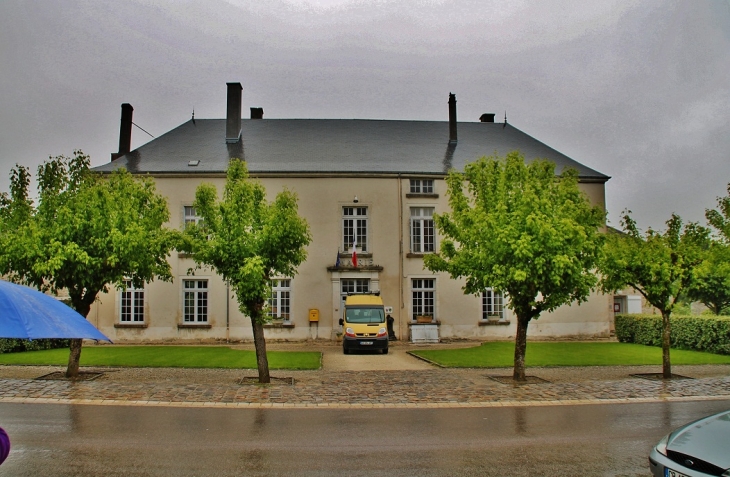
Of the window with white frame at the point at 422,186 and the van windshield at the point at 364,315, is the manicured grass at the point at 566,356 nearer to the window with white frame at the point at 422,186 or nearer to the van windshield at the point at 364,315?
the van windshield at the point at 364,315

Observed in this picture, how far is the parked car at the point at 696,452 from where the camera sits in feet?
18.8

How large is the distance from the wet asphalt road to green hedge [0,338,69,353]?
44.2ft

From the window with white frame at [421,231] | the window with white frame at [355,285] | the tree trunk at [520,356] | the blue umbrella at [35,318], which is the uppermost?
the window with white frame at [421,231]

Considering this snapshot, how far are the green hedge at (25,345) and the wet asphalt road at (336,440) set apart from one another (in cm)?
1348

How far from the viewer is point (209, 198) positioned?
1568 centimetres

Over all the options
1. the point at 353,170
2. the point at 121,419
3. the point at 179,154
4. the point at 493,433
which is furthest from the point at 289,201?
the point at 179,154

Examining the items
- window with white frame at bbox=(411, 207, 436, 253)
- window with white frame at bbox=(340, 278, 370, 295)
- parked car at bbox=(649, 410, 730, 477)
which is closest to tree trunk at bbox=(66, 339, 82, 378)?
parked car at bbox=(649, 410, 730, 477)

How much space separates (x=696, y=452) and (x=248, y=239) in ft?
37.3

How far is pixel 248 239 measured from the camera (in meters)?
15.3

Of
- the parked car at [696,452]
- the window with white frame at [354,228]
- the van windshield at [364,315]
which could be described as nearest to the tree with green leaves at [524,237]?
the van windshield at [364,315]

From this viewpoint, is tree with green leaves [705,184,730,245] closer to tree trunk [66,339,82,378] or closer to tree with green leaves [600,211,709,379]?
tree with green leaves [600,211,709,379]

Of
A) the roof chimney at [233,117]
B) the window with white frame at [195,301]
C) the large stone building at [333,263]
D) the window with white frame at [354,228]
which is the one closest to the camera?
the large stone building at [333,263]

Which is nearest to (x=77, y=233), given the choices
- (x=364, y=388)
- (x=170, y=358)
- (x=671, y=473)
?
(x=170, y=358)

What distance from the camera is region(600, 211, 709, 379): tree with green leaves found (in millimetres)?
16672
